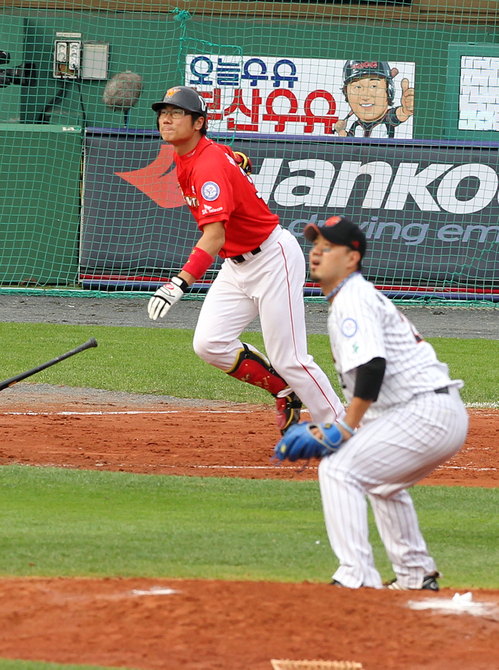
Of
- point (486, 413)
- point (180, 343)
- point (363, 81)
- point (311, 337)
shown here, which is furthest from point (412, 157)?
point (486, 413)

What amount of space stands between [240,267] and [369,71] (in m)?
13.0

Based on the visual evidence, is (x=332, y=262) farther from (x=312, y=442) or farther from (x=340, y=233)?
(x=312, y=442)

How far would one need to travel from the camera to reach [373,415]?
4.02 meters

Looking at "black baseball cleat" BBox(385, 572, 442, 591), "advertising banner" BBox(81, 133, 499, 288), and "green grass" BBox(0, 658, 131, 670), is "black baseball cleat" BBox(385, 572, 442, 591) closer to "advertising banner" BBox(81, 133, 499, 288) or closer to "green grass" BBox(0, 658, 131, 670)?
"green grass" BBox(0, 658, 131, 670)

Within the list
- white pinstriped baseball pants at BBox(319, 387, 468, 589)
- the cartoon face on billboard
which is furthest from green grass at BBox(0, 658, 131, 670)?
the cartoon face on billboard

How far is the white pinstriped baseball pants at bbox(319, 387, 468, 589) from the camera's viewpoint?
3.76 metres

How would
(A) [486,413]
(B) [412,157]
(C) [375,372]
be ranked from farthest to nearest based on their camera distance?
(B) [412,157] → (A) [486,413] → (C) [375,372]

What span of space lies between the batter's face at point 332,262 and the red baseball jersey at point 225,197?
8.07 feet

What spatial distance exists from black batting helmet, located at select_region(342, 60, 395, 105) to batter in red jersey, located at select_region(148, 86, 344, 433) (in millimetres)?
12492

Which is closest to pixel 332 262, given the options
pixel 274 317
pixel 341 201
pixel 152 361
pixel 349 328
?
pixel 349 328

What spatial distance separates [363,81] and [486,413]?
10938 mm

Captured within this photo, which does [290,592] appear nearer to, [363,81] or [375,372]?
[375,372]

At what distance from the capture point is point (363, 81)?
18672 millimetres

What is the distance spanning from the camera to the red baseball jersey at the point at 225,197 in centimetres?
636
